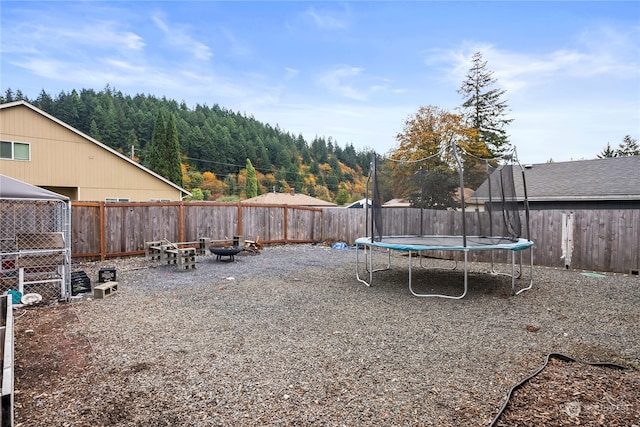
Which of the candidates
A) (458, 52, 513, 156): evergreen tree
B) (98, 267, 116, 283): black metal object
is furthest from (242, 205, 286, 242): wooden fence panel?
(458, 52, 513, 156): evergreen tree

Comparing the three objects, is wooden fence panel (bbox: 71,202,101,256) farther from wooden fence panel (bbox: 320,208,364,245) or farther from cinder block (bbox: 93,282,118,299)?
wooden fence panel (bbox: 320,208,364,245)

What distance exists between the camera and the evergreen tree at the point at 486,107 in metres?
22.7

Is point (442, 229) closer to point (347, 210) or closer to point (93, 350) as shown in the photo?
point (347, 210)

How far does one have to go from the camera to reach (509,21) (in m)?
8.11

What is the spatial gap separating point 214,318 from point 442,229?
6983 mm

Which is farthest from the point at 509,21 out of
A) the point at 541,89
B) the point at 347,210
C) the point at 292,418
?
the point at 292,418

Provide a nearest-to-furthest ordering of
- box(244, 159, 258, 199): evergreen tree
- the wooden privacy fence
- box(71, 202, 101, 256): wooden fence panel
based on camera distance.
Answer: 1. the wooden privacy fence
2. box(71, 202, 101, 256): wooden fence panel
3. box(244, 159, 258, 199): evergreen tree

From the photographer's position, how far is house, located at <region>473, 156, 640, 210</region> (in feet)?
32.9

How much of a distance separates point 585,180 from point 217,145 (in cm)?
4557

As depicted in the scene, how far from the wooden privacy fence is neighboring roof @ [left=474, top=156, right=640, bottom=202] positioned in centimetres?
366

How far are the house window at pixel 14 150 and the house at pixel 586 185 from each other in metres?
16.8

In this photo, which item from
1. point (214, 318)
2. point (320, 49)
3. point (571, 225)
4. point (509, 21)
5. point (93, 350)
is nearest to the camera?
point (93, 350)

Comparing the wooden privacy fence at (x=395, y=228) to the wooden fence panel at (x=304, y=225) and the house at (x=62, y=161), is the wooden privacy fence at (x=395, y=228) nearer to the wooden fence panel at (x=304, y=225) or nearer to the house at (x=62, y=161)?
the wooden fence panel at (x=304, y=225)

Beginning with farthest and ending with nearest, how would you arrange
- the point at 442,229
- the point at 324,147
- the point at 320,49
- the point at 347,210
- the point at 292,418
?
the point at 324,147, the point at 320,49, the point at 347,210, the point at 442,229, the point at 292,418
